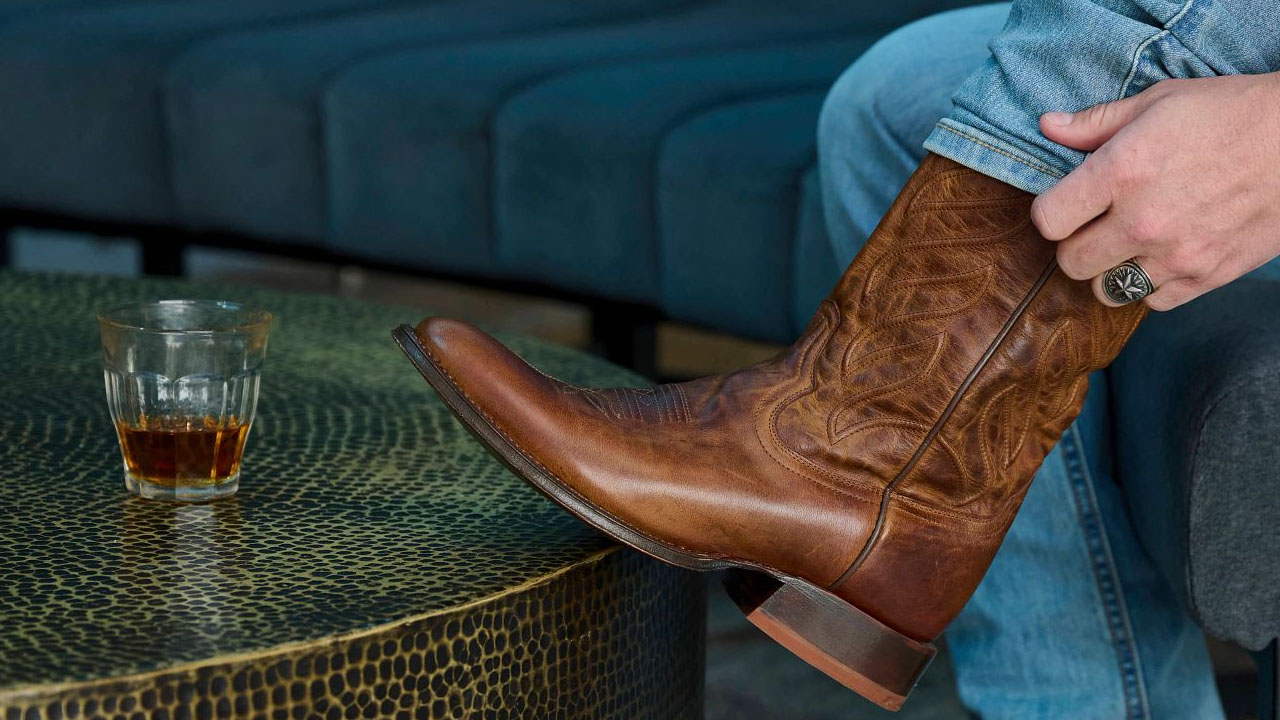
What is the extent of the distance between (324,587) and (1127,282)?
40cm

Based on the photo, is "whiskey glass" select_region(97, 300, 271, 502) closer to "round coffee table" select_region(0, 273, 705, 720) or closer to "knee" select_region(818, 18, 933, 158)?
"round coffee table" select_region(0, 273, 705, 720)

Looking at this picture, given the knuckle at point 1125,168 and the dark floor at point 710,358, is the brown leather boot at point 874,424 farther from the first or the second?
the dark floor at point 710,358

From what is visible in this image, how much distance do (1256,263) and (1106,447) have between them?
9.0 inches

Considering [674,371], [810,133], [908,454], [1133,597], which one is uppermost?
[810,133]

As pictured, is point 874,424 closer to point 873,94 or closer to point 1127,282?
point 1127,282

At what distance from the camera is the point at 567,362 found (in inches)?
35.5

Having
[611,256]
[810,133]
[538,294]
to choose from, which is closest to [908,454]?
[810,133]

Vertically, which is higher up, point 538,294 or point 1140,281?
point 1140,281

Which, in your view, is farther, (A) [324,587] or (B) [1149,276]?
(B) [1149,276]

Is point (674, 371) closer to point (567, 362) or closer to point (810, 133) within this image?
point (810, 133)

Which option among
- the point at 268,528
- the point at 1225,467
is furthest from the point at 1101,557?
the point at 268,528

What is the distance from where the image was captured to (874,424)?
0.73 m

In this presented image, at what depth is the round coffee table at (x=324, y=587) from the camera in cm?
49

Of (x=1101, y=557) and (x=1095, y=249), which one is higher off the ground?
(x=1095, y=249)
